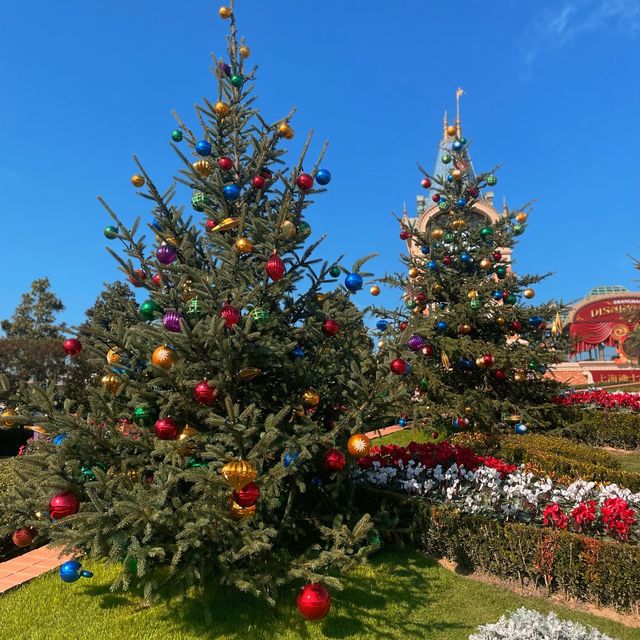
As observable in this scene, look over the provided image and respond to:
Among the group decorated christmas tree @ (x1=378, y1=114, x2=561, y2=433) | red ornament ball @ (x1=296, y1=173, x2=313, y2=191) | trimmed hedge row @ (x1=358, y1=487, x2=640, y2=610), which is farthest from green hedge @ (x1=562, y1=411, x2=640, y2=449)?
red ornament ball @ (x1=296, y1=173, x2=313, y2=191)

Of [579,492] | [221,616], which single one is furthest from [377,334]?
[221,616]

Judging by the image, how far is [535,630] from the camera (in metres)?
3.36

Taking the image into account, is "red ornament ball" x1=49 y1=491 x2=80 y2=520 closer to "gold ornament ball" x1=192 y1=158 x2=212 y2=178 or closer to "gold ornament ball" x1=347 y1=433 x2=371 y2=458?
"gold ornament ball" x1=347 y1=433 x2=371 y2=458

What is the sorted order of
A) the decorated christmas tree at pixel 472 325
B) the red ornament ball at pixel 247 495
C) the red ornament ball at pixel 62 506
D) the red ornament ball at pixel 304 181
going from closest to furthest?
the red ornament ball at pixel 247 495 → the red ornament ball at pixel 62 506 → the red ornament ball at pixel 304 181 → the decorated christmas tree at pixel 472 325

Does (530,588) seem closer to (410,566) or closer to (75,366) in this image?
(410,566)

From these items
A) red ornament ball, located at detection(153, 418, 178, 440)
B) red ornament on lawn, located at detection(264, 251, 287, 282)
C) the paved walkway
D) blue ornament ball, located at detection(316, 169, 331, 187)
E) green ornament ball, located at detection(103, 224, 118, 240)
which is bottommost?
the paved walkway

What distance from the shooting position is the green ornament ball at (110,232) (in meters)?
5.41

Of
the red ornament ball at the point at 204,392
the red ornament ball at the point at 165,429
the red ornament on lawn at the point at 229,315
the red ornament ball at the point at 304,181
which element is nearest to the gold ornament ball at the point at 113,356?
the red ornament ball at the point at 165,429

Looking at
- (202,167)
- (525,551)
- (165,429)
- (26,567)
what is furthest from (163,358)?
(525,551)

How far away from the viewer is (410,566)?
5.61m

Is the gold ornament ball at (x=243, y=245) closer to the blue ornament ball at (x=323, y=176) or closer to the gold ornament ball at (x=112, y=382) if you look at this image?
the blue ornament ball at (x=323, y=176)

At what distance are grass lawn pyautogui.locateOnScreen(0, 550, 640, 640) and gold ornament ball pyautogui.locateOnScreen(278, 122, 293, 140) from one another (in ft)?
17.6

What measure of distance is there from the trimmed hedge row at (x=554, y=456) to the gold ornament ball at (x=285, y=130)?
6174 millimetres

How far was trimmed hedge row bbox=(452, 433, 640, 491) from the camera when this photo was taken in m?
7.61
